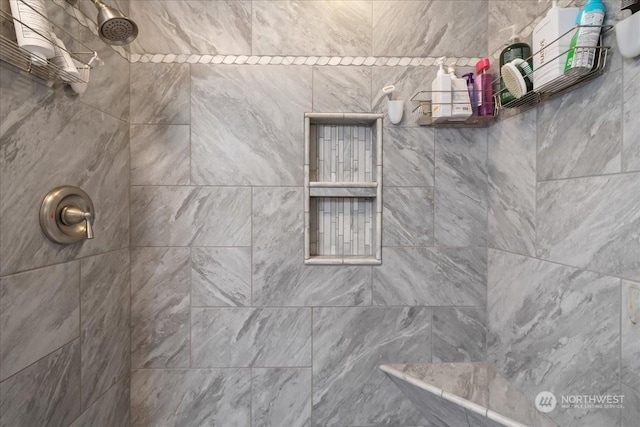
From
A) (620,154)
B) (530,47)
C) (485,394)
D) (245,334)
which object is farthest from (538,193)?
(245,334)

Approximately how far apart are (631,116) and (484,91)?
1.95 ft

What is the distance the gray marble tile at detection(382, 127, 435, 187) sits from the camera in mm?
1442

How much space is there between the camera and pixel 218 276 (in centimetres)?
142

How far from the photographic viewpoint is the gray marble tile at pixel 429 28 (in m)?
1.42

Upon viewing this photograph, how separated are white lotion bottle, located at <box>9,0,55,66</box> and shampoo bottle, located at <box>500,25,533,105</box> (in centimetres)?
145

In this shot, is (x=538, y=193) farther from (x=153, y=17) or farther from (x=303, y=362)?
(x=153, y=17)

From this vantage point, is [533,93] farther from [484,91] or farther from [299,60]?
[299,60]

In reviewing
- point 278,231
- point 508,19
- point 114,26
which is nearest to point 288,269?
point 278,231

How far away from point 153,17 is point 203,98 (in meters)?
0.42

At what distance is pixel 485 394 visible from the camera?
3.96ft

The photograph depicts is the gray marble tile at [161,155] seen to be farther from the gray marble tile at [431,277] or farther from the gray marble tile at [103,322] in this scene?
the gray marble tile at [431,277]

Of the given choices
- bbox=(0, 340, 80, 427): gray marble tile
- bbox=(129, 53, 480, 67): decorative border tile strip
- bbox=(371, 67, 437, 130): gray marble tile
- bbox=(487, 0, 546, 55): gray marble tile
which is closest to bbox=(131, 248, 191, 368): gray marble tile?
bbox=(0, 340, 80, 427): gray marble tile

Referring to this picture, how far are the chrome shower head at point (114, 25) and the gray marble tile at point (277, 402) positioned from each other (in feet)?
4.61

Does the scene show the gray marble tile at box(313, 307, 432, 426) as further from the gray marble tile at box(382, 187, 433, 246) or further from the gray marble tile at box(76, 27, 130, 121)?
the gray marble tile at box(76, 27, 130, 121)
